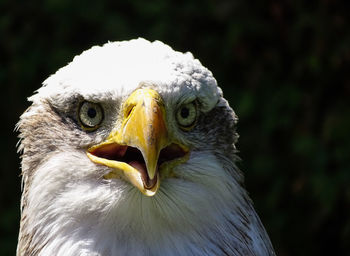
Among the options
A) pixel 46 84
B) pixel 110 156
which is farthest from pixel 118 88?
pixel 46 84

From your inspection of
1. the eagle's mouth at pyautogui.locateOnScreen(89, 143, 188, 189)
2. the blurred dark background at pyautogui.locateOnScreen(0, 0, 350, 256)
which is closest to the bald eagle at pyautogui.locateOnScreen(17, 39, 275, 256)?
the eagle's mouth at pyautogui.locateOnScreen(89, 143, 188, 189)

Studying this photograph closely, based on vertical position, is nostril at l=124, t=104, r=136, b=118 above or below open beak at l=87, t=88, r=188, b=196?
above

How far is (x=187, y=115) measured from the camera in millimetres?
2475

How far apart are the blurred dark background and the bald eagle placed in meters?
2.66

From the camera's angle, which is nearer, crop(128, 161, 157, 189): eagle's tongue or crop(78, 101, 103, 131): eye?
crop(128, 161, 157, 189): eagle's tongue

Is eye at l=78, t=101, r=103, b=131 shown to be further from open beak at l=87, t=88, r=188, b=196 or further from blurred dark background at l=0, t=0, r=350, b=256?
blurred dark background at l=0, t=0, r=350, b=256

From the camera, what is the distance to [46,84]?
264 centimetres

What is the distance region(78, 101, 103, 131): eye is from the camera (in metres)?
2.41

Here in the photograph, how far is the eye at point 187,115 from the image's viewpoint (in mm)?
2441

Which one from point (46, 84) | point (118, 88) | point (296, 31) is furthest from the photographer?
point (296, 31)

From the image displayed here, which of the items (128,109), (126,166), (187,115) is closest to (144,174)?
(126,166)

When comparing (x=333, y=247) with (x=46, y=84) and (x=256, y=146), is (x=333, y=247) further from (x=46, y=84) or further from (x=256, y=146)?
(x=46, y=84)

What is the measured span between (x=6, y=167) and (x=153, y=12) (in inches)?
68.7

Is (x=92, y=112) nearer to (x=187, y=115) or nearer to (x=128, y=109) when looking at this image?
(x=128, y=109)
